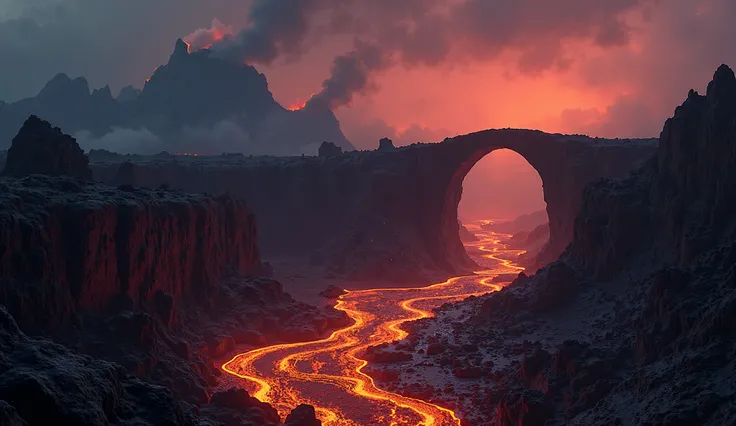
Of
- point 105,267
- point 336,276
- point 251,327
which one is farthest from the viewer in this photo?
point 336,276

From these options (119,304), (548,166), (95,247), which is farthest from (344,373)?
(548,166)

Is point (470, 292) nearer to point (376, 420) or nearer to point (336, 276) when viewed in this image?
point (336, 276)

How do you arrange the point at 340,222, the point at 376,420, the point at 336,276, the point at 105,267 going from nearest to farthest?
the point at 376,420 → the point at 105,267 → the point at 336,276 → the point at 340,222

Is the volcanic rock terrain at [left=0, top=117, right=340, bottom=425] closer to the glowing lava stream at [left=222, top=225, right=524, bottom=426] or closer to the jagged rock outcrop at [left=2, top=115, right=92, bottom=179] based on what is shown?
the jagged rock outcrop at [left=2, top=115, right=92, bottom=179]

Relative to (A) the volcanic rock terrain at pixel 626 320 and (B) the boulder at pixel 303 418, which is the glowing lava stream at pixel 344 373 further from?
(B) the boulder at pixel 303 418

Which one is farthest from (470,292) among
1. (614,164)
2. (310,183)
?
(310,183)
